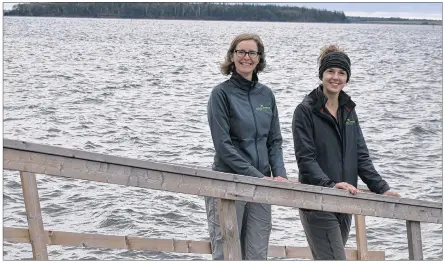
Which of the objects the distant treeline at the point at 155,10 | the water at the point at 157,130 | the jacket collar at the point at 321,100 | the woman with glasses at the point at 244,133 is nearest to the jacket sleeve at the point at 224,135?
the woman with glasses at the point at 244,133

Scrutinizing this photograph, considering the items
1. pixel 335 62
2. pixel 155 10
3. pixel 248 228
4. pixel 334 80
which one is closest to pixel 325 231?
pixel 248 228

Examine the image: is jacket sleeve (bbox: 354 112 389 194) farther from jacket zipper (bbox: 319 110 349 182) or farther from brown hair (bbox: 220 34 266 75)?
A: brown hair (bbox: 220 34 266 75)

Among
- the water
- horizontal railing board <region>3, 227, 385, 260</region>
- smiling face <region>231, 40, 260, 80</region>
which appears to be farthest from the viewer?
the water

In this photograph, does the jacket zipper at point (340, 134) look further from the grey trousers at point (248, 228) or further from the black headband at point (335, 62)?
the grey trousers at point (248, 228)

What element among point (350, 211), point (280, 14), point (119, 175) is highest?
point (119, 175)

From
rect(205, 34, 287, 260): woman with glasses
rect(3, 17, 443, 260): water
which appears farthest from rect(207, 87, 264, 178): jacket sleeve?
rect(3, 17, 443, 260): water

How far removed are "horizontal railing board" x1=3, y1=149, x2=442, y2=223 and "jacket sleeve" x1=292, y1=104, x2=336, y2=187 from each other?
0.24 meters

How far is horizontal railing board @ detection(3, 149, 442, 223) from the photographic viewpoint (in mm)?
4270

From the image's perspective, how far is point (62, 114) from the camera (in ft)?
74.5

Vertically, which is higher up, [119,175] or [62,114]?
[119,175]

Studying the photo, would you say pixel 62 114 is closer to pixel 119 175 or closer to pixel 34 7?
pixel 119 175

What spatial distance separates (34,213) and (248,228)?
4.49 feet

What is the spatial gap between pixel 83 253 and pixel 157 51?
167ft

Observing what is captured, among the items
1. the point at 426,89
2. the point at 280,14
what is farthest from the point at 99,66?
the point at 280,14
